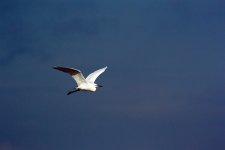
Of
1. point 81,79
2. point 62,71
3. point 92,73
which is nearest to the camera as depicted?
point 62,71

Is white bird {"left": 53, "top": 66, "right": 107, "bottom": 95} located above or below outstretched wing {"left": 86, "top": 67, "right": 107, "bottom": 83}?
below

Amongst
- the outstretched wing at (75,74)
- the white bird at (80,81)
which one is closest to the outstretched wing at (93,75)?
the white bird at (80,81)

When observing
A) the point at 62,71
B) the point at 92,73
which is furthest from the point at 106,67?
the point at 62,71

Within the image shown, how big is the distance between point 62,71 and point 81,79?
16.0 ft

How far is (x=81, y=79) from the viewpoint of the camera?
56.3m

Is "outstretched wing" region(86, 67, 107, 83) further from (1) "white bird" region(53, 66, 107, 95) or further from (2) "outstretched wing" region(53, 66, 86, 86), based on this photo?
(2) "outstretched wing" region(53, 66, 86, 86)

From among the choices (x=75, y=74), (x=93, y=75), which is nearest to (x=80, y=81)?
(x=75, y=74)

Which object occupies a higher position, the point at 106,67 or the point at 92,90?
the point at 106,67

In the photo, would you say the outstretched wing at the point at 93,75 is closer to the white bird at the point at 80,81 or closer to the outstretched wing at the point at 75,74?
the white bird at the point at 80,81

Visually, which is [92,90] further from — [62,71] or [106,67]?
[106,67]

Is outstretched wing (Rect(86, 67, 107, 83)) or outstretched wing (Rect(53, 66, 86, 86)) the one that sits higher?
outstretched wing (Rect(86, 67, 107, 83))

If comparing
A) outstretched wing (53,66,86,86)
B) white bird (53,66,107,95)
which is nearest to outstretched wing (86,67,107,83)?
white bird (53,66,107,95)

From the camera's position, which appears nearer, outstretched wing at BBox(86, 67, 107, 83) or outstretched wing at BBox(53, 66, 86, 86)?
outstretched wing at BBox(53, 66, 86, 86)

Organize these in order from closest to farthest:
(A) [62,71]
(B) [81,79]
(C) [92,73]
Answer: (A) [62,71] < (B) [81,79] < (C) [92,73]
